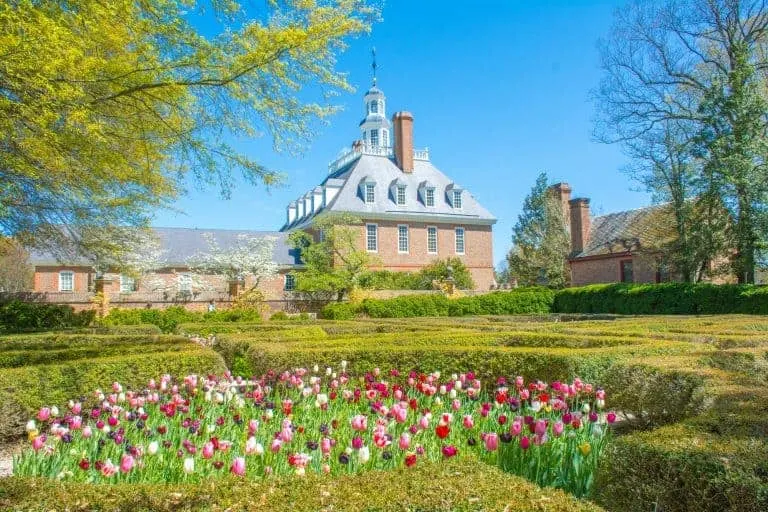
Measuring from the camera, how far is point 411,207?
39.2m

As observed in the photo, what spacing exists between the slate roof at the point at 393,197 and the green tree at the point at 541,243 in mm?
4095

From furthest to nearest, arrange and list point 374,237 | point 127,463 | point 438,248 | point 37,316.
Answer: point 438,248
point 374,237
point 37,316
point 127,463

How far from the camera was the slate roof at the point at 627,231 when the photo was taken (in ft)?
91.5

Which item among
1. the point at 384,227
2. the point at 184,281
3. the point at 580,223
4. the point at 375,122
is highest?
the point at 375,122

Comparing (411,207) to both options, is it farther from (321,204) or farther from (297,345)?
(297,345)

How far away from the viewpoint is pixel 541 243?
41656 millimetres

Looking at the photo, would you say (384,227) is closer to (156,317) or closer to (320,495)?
(156,317)

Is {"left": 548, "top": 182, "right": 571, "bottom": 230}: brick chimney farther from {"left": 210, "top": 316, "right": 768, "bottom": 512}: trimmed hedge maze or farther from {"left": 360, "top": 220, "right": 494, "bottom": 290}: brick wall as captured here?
{"left": 210, "top": 316, "right": 768, "bottom": 512}: trimmed hedge maze

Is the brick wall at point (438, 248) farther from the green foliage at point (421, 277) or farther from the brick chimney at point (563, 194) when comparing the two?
the brick chimney at point (563, 194)

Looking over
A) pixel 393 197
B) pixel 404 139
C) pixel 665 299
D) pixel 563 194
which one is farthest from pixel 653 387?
pixel 563 194

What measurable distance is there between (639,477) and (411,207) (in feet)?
120

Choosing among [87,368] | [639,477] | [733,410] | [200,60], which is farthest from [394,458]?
[200,60]

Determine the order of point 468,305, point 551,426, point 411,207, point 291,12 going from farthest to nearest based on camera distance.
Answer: point 411,207 < point 468,305 < point 291,12 < point 551,426

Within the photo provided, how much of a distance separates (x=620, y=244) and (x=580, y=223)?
333cm
